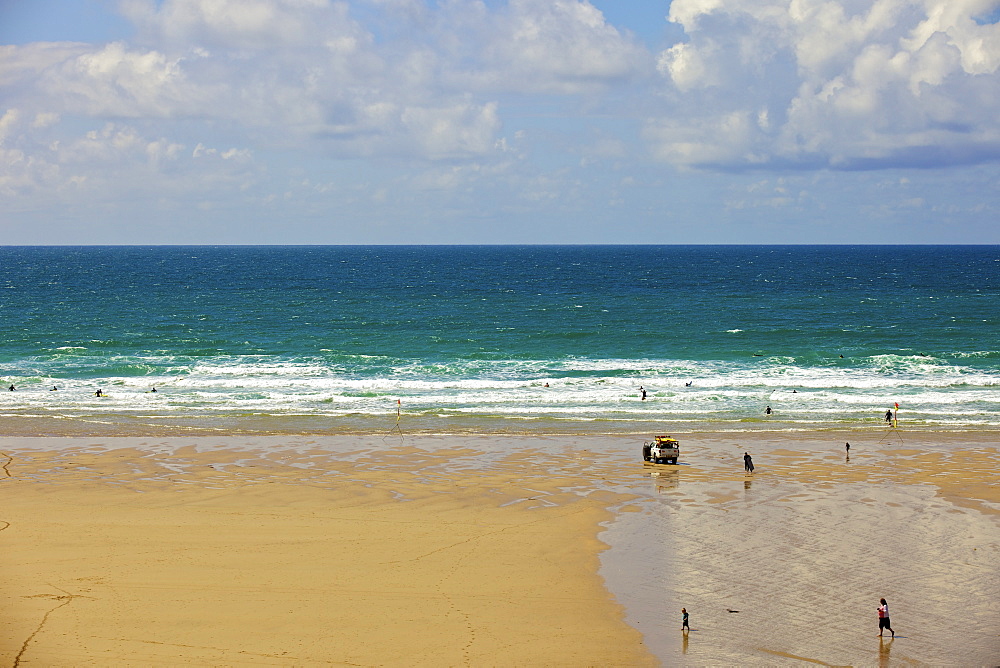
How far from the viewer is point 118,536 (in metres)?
26.5

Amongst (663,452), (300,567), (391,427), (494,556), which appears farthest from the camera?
(391,427)

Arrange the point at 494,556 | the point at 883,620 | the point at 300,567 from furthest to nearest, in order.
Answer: the point at 494,556
the point at 300,567
the point at 883,620

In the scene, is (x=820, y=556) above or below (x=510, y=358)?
below

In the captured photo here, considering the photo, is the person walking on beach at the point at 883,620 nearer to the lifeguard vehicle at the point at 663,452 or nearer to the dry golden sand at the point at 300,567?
the dry golden sand at the point at 300,567

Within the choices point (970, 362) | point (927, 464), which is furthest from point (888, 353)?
point (927, 464)

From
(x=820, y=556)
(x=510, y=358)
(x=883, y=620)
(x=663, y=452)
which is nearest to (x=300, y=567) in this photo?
(x=820, y=556)

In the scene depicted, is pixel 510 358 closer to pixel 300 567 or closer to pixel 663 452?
pixel 663 452

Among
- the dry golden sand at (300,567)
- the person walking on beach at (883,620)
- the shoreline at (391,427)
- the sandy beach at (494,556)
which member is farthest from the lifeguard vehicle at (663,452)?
the person walking on beach at (883,620)

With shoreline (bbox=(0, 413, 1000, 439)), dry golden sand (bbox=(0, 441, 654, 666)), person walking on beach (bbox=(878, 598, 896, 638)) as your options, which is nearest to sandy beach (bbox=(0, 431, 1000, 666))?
dry golden sand (bbox=(0, 441, 654, 666))

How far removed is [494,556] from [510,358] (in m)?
38.7

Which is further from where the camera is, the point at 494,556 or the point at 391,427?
the point at 391,427

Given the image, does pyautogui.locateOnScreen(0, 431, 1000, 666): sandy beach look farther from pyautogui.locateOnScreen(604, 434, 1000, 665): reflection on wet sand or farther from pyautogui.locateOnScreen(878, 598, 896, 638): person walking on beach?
pyautogui.locateOnScreen(878, 598, 896, 638): person walking on beach

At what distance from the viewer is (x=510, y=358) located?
63875mm

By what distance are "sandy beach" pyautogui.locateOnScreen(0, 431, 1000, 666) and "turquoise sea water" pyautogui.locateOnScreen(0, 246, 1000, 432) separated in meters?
8.87
